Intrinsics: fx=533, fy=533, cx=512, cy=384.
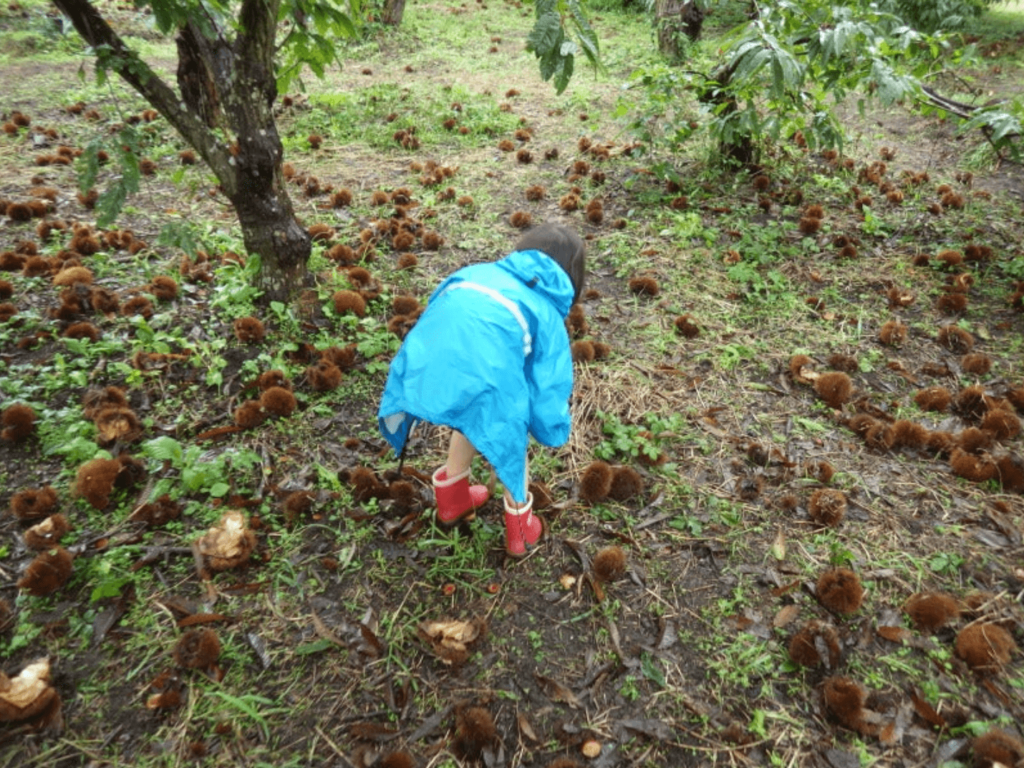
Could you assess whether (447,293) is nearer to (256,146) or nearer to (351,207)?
(256,146)

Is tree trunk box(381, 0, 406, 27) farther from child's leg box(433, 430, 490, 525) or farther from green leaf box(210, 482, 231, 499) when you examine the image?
child's leg box(433, 430, 490, 525)

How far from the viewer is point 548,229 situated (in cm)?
215

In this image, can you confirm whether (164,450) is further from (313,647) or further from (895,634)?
(895,634)

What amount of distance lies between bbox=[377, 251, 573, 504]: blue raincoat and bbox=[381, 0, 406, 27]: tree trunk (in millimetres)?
11259

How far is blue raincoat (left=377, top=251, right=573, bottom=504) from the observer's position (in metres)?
1.82

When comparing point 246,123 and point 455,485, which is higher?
point 246,123

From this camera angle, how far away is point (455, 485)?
229 cm

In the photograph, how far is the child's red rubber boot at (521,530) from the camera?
2189 millimetres

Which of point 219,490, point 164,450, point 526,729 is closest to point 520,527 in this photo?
point 526,729

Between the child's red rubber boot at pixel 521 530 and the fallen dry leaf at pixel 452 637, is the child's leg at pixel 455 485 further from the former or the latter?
the fallen dry leaf at pixel 452 637

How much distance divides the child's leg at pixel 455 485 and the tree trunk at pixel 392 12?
11443mm

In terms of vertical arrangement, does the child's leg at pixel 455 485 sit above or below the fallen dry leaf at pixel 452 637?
above

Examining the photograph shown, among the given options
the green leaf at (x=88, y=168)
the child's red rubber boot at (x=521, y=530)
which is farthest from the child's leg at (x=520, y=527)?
the green leaf at (x=88, y=168)

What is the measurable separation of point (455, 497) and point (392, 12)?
11711mm
